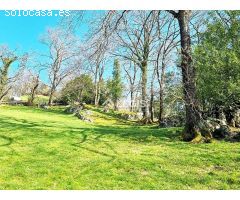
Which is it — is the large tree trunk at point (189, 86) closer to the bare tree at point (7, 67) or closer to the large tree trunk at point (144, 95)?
the large tree trunk at point (144, 95)

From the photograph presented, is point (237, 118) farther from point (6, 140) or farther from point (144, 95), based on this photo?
point (6, 140)

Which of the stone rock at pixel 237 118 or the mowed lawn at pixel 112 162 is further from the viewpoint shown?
the stone rock at pixel 237 118

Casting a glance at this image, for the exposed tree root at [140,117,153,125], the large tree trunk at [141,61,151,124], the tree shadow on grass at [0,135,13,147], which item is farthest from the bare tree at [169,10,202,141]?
the exposed tree root at [140,117,153,125]

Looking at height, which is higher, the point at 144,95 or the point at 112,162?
the point at 144,95

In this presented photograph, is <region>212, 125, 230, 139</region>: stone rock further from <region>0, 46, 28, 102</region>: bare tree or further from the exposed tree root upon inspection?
<region>0, 46, 28, 102</region>: bare tree

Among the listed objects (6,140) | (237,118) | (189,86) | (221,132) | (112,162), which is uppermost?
(189,86)

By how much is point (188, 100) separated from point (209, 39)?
15.0 ft

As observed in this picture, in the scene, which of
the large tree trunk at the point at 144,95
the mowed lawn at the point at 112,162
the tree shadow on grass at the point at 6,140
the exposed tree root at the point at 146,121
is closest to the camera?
the mowed lawn at the point at 112,162

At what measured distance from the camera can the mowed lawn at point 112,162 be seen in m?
9.35

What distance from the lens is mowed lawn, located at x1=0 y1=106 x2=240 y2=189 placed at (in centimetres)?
935

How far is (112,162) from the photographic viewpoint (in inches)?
459

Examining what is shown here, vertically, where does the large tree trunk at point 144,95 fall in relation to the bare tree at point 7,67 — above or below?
below

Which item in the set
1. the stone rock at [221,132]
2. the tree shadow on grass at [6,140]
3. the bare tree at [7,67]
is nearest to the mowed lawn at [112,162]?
the tree shadow on grass at [6,140]

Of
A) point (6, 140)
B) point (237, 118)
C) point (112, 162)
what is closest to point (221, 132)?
point (237, 118)
